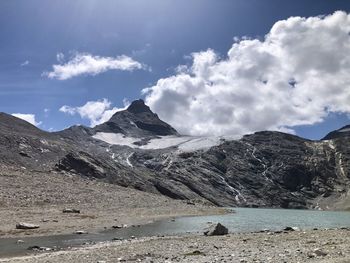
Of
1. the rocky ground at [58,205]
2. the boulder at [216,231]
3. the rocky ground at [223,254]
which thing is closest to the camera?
the rocky ground at [223,254]

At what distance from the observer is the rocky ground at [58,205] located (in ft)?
196

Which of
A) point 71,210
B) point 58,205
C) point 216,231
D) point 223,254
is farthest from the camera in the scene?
point 58,205

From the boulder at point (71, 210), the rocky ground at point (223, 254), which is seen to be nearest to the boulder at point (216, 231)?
the rocky ground at point (223, 254)

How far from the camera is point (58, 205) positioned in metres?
82.2

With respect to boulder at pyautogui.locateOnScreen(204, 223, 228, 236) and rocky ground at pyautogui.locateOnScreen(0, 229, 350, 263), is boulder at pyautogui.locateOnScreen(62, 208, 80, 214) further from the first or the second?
rocky ground at pyautogui.locateOnScreen(0, 229, 350, 263)

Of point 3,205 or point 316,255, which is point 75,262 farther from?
point 3,205

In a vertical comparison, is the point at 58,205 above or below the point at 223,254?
above

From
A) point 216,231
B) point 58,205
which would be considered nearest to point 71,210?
point 58,205

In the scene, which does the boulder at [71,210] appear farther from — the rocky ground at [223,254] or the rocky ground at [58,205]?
the rocky ground at [223,254]

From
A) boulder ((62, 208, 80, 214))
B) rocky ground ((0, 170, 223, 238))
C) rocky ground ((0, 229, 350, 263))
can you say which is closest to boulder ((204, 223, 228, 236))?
rocky ground ((0, 229, 350, 263))

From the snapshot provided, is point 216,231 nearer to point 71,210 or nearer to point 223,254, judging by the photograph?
point 223,254

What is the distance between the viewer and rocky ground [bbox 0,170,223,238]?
5988 centimetres

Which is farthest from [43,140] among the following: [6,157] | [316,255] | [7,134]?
[316,255]

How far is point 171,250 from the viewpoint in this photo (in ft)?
116
